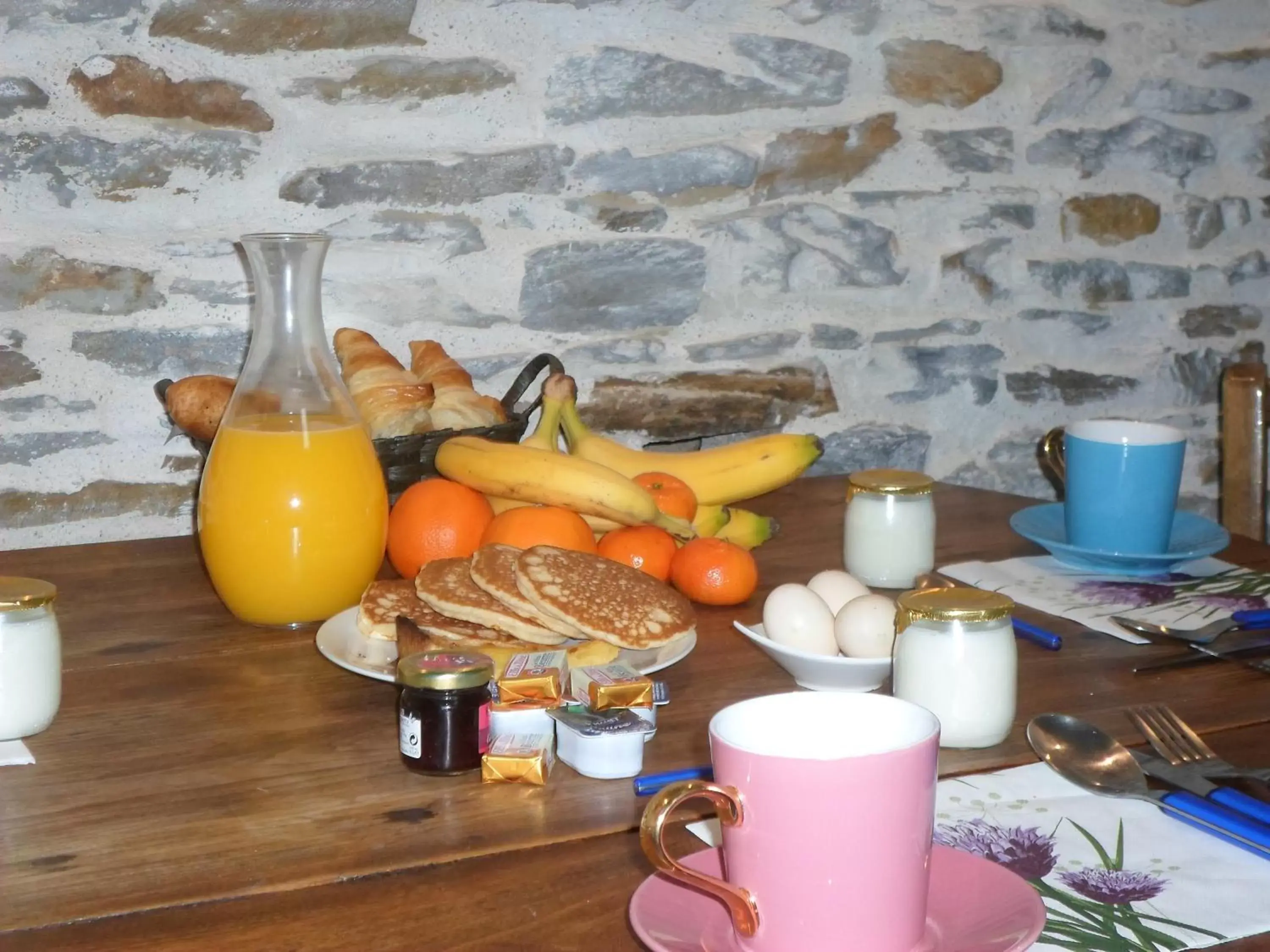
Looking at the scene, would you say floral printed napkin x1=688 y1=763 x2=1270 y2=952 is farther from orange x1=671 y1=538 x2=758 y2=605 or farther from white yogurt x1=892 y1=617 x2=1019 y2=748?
orange x1=671 y1=538 x2=758 y2=605

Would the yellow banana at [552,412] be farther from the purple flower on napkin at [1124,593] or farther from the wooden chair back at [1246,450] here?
the wooden chair back at [1246,450]

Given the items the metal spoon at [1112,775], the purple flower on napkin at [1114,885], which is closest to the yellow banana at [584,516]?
the metal spoon at [1112,775]

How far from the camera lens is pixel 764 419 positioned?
1954 mm

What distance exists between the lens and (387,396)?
139cm

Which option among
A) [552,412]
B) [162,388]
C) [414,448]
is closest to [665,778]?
[414,448]

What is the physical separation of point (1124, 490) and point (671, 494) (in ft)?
1.43

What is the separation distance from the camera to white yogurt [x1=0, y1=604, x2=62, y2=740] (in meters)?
0.87

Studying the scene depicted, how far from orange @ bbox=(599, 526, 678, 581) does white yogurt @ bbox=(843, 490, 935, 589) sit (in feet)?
0.59

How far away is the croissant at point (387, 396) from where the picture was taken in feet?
4.50

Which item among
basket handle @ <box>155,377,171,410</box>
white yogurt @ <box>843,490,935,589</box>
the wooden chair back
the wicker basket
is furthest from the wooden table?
the wooden chair back

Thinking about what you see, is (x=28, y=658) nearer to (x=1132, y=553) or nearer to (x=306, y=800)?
(x=306, y=800)

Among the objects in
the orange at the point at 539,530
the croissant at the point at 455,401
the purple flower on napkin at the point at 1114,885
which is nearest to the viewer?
the purple flower on napkin at the point at 1114,885

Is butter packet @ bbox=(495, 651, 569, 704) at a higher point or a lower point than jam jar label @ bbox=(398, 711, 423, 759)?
higher

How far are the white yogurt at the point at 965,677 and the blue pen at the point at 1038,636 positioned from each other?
8.3 inches
